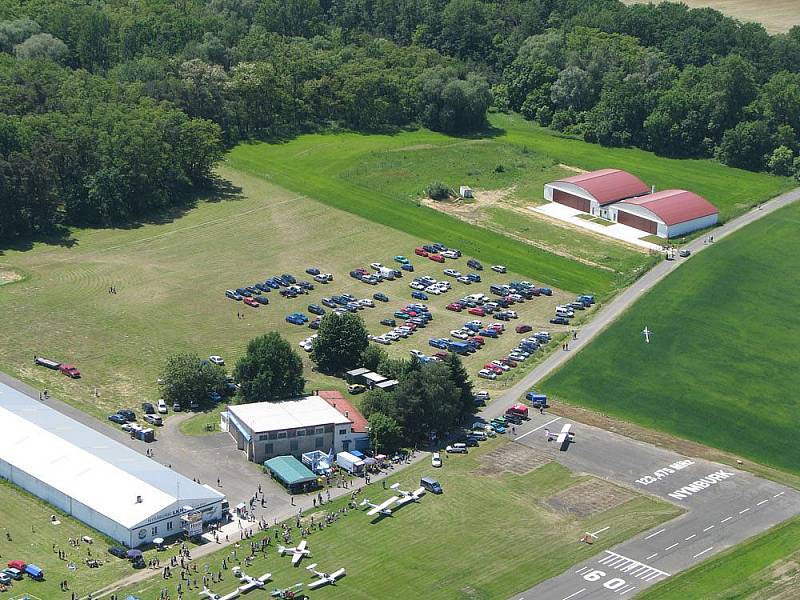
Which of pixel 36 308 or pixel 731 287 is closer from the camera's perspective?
pixel 36 308

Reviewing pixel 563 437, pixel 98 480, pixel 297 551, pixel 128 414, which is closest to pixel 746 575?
pixel 563 437

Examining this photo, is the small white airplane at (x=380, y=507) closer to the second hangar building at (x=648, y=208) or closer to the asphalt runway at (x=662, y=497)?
the asphalt runway at (x=662, y=497)

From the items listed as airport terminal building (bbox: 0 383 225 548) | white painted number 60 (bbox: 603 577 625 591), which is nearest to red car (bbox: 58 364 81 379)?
airport terminal building (bbox: 0 383 225 548)

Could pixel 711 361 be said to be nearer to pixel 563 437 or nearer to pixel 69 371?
pixel 563 437

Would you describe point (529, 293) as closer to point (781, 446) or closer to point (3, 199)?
point (781, 446)

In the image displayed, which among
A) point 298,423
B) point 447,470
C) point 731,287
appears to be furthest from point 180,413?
point 731,287

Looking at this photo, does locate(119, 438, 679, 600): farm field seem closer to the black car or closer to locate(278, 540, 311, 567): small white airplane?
locate(278, 540, 311, 567): small white airplane
